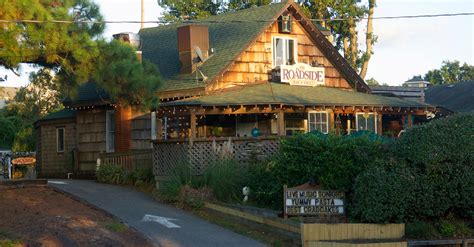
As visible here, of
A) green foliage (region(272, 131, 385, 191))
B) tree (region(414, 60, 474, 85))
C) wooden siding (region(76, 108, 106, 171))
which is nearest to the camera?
green foliage (region(272, 131, 385, 191))

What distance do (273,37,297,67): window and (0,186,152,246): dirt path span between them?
1187cm

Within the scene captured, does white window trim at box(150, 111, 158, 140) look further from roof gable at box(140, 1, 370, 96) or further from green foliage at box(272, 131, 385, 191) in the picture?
green foliage at box(272, 131, 385, 191)

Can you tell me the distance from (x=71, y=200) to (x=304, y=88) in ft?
38.8

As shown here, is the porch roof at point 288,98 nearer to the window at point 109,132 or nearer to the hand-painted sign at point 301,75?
the hand-painted sign at point 301,75

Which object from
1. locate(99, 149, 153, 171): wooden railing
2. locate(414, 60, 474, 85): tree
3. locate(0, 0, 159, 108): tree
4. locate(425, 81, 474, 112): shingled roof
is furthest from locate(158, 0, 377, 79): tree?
locate(414, 60, 474, 85): tree

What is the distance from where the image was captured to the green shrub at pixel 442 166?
15.5 m

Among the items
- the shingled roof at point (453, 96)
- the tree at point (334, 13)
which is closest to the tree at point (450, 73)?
the shingled roof at point (453, 96)

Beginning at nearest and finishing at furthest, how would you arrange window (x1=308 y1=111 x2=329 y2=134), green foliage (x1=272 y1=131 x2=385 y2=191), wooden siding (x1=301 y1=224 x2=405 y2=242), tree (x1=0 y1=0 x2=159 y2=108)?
1. wooden siding (x1=301 y1=224 x2=405 y2=242)
2. tree (x1=0 y1=0 x2=159 y2=108)
3. green foliage (x1=272 y1=131 x2=385 y2=191)
4. window (x1=308 y1=111 x2=329 y2=134)

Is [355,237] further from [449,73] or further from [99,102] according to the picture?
[449,73]

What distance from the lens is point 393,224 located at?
50.7ft

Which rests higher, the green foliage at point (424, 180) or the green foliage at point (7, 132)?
the green foliage at point (7, 132)

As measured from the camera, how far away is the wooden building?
84.0 ft

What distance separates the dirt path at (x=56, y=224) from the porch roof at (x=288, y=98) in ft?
20.4

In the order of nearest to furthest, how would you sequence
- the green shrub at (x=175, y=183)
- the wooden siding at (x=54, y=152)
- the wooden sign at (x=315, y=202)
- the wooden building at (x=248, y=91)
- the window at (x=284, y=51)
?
the wooden sign at (x=315, y=202)
the green shrub at (x=175, y=183)
the wooden building at (x=248, y=91)
the window at (x=284, y=51)
the wooden siding at (x=54, y=152)
